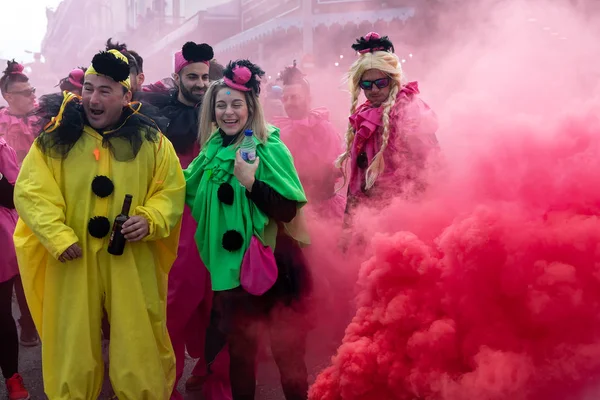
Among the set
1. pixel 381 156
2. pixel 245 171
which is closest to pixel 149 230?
pixel 245 171

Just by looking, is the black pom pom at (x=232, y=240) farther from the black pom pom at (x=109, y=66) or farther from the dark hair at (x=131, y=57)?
the dark hair at (x=131, y=57)

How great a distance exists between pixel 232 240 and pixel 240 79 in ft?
2.90

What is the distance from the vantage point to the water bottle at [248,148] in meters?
3.21

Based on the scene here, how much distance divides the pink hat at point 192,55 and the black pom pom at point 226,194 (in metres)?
1.58

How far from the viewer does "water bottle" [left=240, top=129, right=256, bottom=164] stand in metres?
3.21

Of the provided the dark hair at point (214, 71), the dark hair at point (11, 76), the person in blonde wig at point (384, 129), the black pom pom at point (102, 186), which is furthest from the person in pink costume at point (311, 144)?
the dark hair at point (11, 76)

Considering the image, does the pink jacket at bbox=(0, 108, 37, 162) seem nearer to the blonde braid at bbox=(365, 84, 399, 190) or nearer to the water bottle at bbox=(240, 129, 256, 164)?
the water bottle at bbox=(240, 129, 256, 164)

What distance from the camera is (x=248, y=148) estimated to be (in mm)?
3281

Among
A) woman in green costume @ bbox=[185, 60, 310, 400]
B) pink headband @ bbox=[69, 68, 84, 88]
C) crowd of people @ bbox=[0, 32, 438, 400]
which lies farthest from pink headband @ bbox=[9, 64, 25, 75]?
woman in green costume @ bbox=[185, 60, 310, 400]

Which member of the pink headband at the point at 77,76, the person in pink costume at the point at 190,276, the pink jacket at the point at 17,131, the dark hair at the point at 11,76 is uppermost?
the dark hair at the point at 11,76

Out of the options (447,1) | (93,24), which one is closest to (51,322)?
(447,1)

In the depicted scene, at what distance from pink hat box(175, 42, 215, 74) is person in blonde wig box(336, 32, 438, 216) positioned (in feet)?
3.64

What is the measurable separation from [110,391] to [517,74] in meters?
3.35

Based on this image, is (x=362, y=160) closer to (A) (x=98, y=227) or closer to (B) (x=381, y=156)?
(B) (x=381, y=156)
